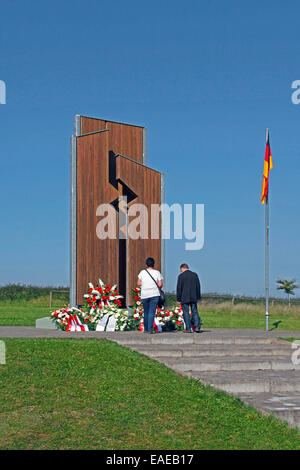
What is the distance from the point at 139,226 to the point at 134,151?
2.66m

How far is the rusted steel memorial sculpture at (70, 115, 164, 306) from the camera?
1698cm

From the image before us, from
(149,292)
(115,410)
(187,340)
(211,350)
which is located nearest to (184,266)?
(149,292)

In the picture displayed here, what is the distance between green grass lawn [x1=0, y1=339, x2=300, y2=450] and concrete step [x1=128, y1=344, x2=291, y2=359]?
5.72ft

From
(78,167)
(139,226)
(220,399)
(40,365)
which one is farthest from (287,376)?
(78,167)

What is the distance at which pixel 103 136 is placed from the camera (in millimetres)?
17578

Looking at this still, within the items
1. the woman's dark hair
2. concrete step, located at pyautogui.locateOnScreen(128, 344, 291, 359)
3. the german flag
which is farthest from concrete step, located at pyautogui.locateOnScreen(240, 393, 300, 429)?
the german flag

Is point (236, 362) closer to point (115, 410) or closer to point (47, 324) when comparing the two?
point (115, 410)

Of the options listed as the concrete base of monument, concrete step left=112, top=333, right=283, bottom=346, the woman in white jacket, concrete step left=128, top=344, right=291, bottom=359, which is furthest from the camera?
the concrete base of monument

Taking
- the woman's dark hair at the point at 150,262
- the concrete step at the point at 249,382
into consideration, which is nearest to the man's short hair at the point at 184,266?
the woman's dark hair at the point at 150,262

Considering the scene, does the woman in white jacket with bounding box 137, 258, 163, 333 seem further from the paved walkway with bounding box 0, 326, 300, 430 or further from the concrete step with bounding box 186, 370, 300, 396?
the concrete step with bounding box 186, 370, 300, 396

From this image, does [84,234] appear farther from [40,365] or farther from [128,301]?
[40,365]

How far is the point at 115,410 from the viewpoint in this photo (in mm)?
7895

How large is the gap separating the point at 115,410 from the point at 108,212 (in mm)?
9842

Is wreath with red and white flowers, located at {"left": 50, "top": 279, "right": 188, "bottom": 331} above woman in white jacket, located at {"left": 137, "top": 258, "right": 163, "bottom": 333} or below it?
below
